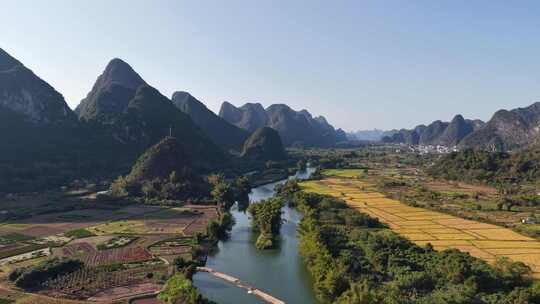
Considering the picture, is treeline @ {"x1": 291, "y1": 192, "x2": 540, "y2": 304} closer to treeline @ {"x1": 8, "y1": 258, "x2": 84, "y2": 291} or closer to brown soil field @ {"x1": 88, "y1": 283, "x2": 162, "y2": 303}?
brown soil field @ {"x1": 88, "y1": 283, "x2": 162, "y2": 303}

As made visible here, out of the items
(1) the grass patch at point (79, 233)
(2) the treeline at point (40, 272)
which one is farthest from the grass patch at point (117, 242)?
(2) the treeline at point (40, 272)

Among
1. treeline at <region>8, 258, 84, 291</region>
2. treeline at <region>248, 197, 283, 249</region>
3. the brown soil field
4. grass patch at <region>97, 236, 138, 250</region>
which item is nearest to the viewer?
the brown soil field

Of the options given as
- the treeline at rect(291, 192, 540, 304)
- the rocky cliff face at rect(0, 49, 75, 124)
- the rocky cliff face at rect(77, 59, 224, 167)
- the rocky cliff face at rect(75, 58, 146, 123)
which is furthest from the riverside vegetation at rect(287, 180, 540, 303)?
the rocky cliff face at rect(75, 58, 146, 123)

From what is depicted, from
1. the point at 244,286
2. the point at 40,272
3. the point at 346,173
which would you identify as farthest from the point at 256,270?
the point at 346,173

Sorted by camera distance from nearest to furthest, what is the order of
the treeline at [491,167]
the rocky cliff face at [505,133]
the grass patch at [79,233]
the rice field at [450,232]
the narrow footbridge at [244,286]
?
1. the narrow footbridge at [244,286]
2. the rice field at [450,232]
3. the grass patch at [79,233]
4. the treeline at [491,167]
5. the rocky cliff face at [505,133]

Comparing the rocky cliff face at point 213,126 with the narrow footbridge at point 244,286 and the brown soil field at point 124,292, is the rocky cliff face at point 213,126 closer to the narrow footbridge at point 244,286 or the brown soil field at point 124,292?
the narrow footbridge at point 244,286

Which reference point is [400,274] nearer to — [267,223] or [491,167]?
[267,223]
